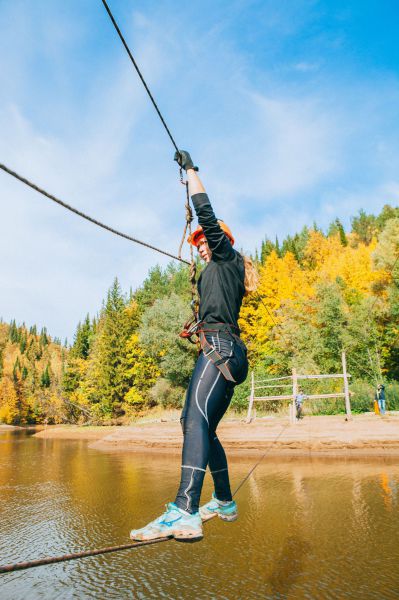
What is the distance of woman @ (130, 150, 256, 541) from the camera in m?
2.21

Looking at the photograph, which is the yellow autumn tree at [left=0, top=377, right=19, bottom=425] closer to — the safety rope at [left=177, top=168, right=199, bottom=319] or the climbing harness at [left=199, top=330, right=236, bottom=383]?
the safety rope at [left=177, top=168, right=199, bottom=319]

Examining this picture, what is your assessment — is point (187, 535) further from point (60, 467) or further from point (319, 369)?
point (319, 369)

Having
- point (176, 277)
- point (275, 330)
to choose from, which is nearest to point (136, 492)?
point (275, 330)

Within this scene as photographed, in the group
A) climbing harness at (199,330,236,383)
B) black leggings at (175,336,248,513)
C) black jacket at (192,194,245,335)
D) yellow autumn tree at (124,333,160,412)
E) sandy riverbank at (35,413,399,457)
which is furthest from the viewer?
yellow autumn tree at (124,333,160,412)

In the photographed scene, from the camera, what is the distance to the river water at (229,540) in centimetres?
469

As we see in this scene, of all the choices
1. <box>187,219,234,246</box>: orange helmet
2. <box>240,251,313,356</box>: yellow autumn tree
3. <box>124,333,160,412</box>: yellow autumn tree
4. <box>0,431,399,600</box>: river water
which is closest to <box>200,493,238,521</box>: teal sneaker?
<box>187,219,234,246</box>: orange helmet

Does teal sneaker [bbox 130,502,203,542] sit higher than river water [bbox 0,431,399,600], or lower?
higher

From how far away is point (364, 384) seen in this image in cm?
2231

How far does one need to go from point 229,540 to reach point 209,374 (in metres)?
4.98

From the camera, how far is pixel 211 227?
2.46 metres

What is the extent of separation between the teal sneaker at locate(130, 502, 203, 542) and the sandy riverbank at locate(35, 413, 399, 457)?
1341 cm

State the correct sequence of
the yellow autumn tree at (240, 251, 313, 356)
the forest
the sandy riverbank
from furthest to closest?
the yellow autumn tree at (240, 251, 313, 356) → the forest → the sandy riverbank

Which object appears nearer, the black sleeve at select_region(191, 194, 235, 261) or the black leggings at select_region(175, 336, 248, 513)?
the black leggings at select_region(175, 336, 248, 513)

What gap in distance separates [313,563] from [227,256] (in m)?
4.66
